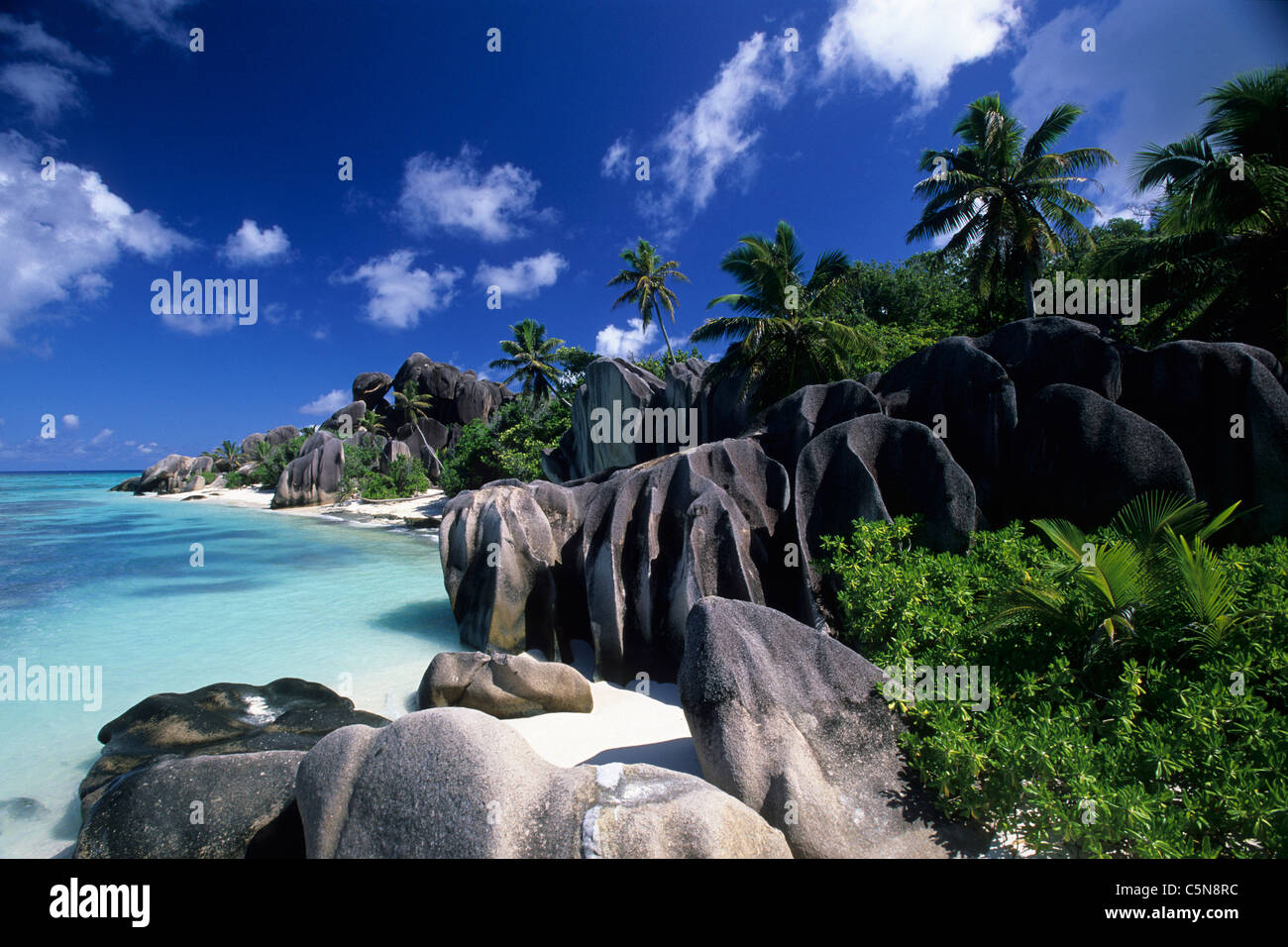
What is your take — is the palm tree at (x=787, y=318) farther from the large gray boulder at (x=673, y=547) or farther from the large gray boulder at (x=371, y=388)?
the large gray boulder at (x=371, y=388)

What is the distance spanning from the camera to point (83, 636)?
10.2 meters

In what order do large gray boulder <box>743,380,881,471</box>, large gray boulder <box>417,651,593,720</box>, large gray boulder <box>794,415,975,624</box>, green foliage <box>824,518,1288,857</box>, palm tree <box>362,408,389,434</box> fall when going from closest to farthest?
green foliage <box>824,518,1288,857</box> → large gray boulder <box>417,651,593,720</box> → large gray boulder <box>794,415,975,624</box> → large gray boulder <box>743,380,881,471</box> → palm tree <box>362,408,389,434</box>

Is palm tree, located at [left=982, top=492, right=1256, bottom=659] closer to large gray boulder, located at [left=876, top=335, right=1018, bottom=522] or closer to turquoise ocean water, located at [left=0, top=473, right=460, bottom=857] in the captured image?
large gray boulder, located at [left=876, top=335, right=1018, bottom=522]

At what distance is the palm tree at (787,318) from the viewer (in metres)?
15.4

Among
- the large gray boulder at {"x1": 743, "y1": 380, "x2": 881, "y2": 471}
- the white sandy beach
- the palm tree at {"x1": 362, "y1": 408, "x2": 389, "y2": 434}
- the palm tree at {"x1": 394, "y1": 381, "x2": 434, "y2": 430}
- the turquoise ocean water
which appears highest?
the palm tree at {"x1": 394, "y1": 381, "x2": 434, "y2": 430}

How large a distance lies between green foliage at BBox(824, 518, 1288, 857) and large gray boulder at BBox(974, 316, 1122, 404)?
3372 millimetres

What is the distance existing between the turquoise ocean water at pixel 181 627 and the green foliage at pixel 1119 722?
6.28 metres

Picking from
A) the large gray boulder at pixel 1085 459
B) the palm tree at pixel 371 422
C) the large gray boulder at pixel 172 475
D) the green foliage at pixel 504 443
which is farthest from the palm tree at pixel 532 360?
the large gray boulder at pixel 172 475

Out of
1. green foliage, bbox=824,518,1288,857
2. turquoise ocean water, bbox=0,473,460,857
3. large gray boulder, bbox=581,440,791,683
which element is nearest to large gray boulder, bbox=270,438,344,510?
turquoise ocean water, bbox=0,473,460,857

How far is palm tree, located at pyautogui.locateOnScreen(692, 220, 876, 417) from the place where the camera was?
607 inches
